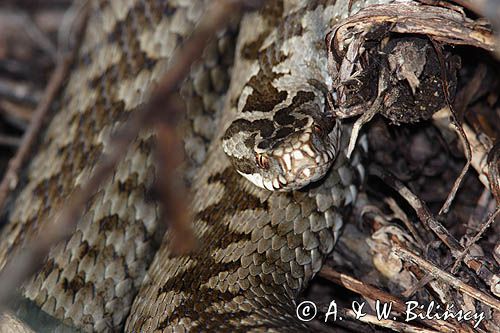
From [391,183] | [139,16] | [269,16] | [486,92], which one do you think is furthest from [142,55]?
[486,92]

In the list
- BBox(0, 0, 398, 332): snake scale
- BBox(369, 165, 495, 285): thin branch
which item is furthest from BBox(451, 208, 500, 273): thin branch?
BBox(0, 0, 398, 332): snake scale

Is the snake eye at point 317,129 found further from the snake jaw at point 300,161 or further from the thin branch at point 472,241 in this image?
the thin branch at point 472,241

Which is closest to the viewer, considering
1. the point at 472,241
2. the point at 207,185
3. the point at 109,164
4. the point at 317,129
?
the point at 109,164

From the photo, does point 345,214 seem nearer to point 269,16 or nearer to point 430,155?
point 430,155

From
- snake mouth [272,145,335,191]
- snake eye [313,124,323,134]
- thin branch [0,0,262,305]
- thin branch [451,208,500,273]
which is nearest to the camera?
thin branch [0,0,262,305]

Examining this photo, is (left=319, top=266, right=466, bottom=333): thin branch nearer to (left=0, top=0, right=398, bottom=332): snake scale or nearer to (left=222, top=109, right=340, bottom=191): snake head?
(left=0, top=0, right=398, bottom=332): snake scale

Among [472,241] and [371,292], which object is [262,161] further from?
[472,241]

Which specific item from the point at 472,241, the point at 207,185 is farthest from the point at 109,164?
the point at 207,185

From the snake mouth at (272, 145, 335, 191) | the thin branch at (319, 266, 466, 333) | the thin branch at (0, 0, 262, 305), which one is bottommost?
the thin branch at (319, 266, 466, 333)
